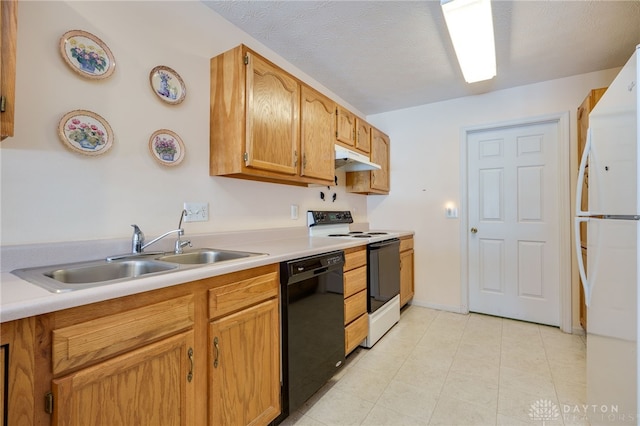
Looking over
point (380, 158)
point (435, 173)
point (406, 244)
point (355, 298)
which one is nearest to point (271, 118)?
point (355, 298)

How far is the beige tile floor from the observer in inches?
61.9

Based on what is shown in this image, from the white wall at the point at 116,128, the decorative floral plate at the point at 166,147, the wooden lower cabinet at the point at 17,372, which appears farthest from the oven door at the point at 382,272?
the wooden lower cabinet at the point at 17,372

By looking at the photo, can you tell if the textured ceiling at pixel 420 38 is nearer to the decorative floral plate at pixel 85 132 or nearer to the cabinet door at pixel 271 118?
the cabinet door at pixel 271 118

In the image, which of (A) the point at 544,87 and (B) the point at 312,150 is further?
(A) the point at 544,87

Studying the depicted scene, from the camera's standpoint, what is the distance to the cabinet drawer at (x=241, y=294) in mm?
1157

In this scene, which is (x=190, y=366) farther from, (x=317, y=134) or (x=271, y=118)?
(x=317, y=134)

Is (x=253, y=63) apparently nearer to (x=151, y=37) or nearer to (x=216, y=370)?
(x=151, y=37)

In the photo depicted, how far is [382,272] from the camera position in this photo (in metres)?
2.52

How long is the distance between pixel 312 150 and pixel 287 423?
5.81ft

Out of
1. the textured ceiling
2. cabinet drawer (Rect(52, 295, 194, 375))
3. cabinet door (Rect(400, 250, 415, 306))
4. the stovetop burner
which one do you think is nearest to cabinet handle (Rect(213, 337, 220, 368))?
cabinet drawer (Rect(52, 295, 194, 375))

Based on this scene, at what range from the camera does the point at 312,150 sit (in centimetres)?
228

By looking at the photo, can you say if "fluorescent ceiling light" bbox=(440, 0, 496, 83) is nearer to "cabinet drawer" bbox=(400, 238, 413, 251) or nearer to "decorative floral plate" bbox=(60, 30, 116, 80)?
"cabinet drawer" bbox=(400, 238, 413, 251)

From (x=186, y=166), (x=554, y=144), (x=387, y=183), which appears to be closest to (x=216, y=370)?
(x=186, y=166)

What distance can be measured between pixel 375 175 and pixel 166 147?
7.20 feet
